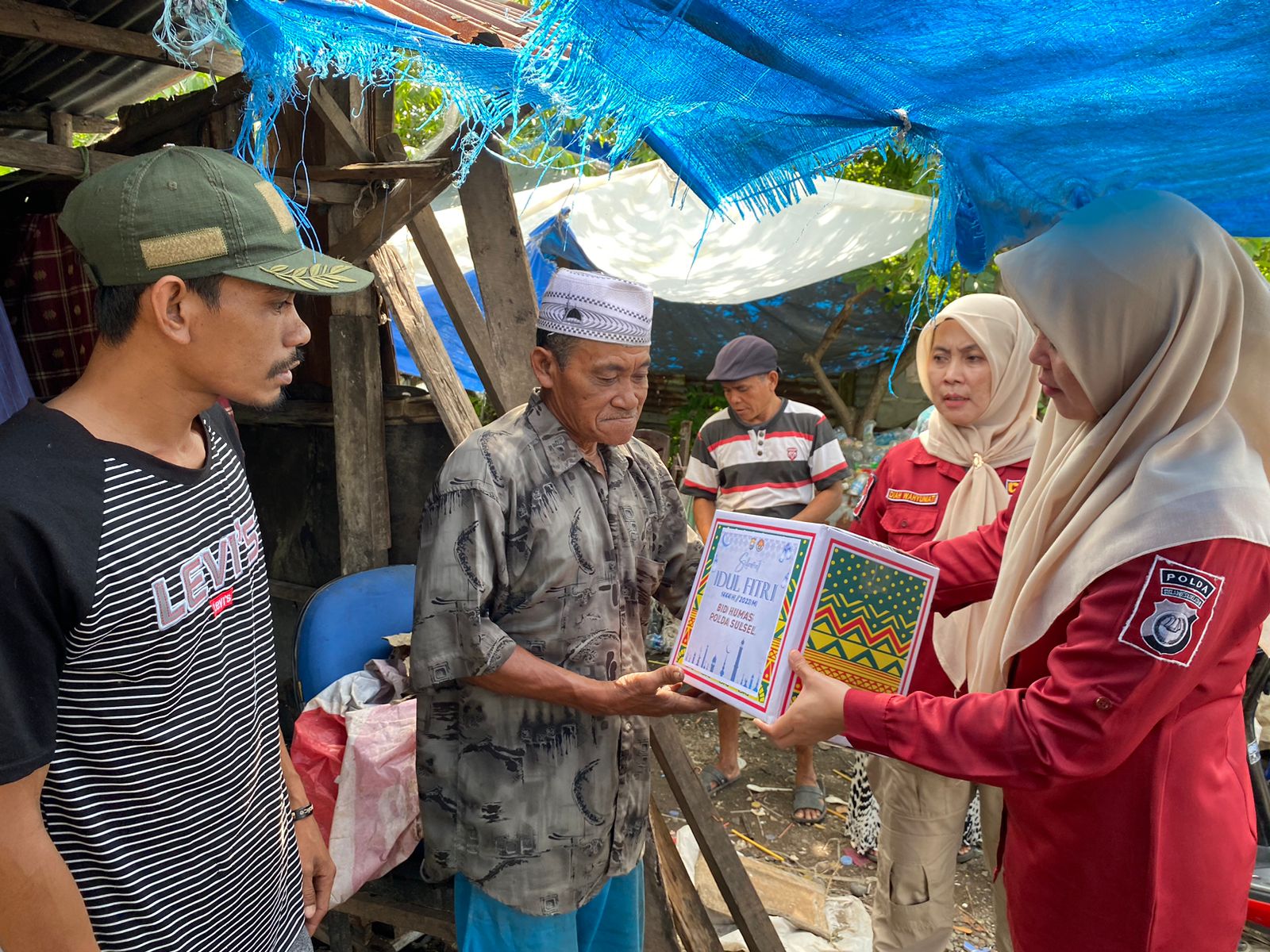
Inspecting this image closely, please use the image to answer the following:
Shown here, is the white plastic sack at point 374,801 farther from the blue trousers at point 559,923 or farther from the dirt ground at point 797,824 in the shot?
the dirt ground at point 797,824

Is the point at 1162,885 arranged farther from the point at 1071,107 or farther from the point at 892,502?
the point at 892,502

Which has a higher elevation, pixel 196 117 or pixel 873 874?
pixel 196 117

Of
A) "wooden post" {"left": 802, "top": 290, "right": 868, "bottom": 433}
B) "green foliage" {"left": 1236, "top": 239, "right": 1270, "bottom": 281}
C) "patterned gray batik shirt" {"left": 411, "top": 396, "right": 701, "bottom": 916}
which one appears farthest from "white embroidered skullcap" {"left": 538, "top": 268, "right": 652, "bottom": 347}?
"wooden post" {"left": 802, "top": 290, "right": 868, "bottom": 433}

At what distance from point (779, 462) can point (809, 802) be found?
1832 millimetres

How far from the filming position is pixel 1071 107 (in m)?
1.54

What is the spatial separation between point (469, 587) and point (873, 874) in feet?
10.2

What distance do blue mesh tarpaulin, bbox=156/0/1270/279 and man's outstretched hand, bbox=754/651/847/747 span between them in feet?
3.42

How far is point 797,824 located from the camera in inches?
175

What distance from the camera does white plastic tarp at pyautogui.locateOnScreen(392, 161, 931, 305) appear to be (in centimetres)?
639

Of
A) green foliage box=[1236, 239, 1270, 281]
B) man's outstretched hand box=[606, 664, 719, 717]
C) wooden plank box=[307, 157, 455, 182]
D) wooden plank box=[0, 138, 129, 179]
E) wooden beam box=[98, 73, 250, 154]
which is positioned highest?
wooden beam box=[98, 73, 250, 154]

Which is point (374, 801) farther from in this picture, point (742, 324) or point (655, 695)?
point (742, 324)

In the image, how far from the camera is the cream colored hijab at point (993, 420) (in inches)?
116

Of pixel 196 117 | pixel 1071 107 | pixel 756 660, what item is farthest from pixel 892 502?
pixel 196 117

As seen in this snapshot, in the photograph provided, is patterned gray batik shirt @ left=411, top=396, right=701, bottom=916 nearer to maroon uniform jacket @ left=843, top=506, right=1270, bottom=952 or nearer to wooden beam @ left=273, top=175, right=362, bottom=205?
maroon uniform jacket @ left=843, top=506, right=1270, bottom=952
